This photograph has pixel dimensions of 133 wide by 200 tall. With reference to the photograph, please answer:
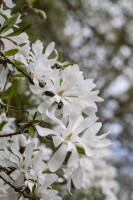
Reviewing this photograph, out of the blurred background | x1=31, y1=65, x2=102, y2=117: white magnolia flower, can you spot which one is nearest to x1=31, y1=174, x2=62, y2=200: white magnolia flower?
x1=31, y1=65, x2=102, y2=117: white magnolia flower

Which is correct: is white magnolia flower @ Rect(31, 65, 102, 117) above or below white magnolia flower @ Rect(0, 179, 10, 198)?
above

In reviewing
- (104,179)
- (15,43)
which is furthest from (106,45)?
(15,43)

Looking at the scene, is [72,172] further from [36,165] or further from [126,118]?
[126,118]

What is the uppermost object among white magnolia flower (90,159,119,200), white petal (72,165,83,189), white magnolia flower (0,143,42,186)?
white petal (72,165,83,189)

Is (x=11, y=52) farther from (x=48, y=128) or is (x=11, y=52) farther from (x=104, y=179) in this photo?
(x=104, y=179)

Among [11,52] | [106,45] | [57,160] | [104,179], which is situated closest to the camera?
[57,160]

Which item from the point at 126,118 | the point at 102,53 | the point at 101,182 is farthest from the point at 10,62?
the point at 126,118

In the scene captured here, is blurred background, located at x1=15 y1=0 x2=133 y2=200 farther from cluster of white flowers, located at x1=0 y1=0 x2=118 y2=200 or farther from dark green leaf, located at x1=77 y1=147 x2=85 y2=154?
dark green leaf, located at x1=77 y1=147 x2=85 y2=154
